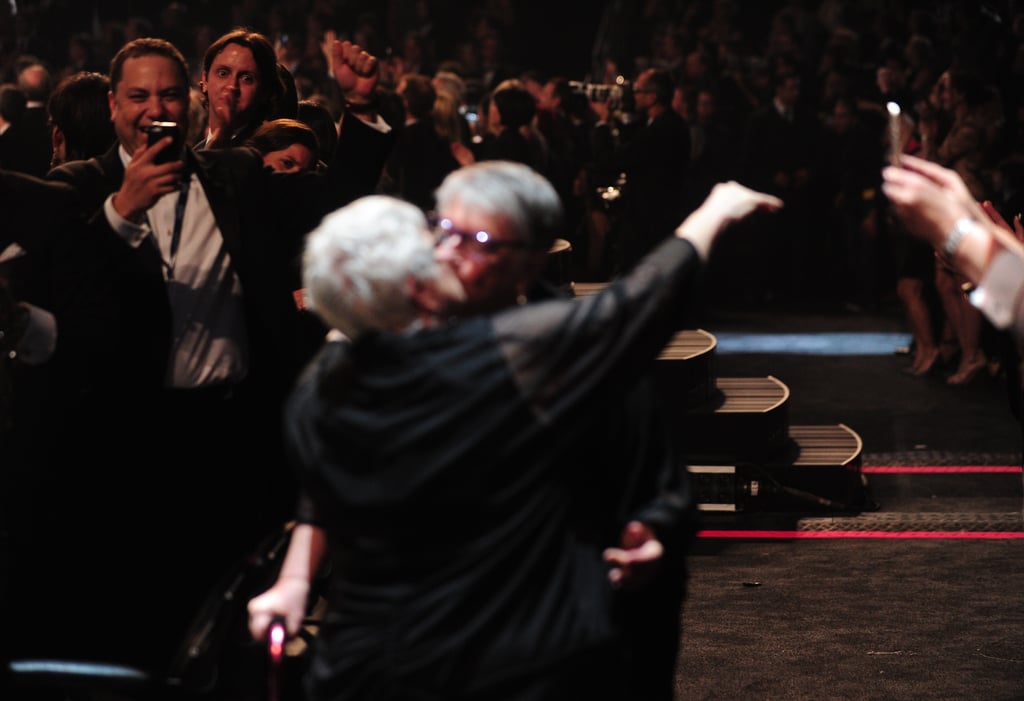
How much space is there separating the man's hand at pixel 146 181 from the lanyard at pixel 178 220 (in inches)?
7.2

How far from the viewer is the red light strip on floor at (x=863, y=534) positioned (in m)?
6.66

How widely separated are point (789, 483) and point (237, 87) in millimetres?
3344

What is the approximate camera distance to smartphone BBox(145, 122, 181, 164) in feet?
12.4

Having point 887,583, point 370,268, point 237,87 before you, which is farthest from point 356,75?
point 887,583

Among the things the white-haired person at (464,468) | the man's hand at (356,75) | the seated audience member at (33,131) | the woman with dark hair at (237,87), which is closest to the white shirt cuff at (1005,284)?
the white-haired person at (464,468)

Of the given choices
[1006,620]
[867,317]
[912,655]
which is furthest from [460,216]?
[867,317]

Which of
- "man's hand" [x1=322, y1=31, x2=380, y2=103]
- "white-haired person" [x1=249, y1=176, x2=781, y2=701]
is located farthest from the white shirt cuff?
"man's hand" [x1=322, y1=31, x2=380, y2=103]

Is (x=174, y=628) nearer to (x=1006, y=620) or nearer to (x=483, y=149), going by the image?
(x=1006, y=620)

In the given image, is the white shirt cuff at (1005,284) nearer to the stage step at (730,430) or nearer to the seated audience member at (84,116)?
the seated audience member at (84,116)

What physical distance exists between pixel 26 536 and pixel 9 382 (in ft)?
1.19

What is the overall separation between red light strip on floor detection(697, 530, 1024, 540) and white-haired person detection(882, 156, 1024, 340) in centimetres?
430

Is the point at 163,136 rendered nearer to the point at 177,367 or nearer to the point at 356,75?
the point at 177,367

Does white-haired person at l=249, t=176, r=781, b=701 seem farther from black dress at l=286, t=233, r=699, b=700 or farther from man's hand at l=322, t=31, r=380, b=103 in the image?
man's hand at l=322, t=31, r=380, b=103

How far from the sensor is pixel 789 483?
23.3 feet
